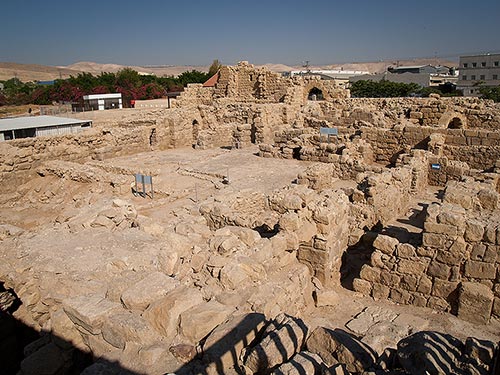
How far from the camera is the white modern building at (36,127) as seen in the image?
13711 mm

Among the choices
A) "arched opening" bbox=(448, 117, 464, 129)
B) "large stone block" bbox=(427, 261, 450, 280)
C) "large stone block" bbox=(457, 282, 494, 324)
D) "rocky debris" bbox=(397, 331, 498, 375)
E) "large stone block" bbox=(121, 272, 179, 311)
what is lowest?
"large stone block" bbox=(457, 282, 494, 324)

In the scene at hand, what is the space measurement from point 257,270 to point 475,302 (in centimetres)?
309

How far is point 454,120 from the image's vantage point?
15.9 m

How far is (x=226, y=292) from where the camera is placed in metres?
4.68

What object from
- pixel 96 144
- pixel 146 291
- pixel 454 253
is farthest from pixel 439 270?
pixel 96 144

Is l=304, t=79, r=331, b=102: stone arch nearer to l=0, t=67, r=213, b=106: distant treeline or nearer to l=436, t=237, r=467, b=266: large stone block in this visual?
l=436, t=237, r=467, b=266: large stone block

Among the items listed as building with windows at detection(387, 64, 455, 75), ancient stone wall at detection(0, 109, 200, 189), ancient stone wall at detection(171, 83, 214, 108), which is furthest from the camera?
building with windows at detection(387, 64, 455, 75)

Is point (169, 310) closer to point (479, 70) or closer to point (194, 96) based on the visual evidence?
point (194, 96)

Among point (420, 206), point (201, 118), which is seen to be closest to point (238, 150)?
point (201, 118)

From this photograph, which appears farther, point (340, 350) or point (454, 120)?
point (454, 120)

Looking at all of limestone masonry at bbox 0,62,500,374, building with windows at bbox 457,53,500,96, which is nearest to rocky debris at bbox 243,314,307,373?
limestone masonry at bbox 0,62,500,374

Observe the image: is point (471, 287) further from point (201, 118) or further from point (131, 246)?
point (201, 118)

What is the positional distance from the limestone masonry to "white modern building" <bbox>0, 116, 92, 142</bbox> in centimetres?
196

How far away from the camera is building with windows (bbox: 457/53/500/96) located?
58.0m
